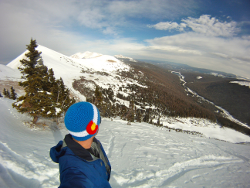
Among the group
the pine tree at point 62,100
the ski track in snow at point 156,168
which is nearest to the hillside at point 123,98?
the pine tree at point 62,100

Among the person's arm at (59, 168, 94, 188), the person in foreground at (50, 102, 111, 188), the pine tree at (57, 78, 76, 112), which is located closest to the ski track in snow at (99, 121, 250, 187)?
the person in foreground at (50, 102, 111, 188)

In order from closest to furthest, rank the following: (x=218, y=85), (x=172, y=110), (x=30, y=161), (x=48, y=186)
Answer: (x=48, y=186) → (x=30, y=161) → (x=172, y=110) → (x=218, y=85)

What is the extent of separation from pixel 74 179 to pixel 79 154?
0.26 meters

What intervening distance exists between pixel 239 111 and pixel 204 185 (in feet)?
477

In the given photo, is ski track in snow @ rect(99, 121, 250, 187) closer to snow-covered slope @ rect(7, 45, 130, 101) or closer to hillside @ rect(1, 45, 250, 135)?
hillside @ rect(1, 45, 250, 135)

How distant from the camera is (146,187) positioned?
3.78 meters

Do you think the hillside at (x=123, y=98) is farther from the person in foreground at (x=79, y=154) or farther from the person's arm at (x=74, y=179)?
the person's arm at (x=74, y=179)

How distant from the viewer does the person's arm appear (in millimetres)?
1056

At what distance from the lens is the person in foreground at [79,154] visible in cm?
119

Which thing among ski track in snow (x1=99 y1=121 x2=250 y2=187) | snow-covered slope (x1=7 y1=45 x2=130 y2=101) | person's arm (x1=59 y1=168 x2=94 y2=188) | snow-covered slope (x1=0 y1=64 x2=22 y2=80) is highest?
snow-covered slope (x1=7 y1=45 x2=130 y2=101)

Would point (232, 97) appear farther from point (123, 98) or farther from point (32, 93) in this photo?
point (32, 93)

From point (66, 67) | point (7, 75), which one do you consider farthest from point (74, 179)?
point (66, 67)

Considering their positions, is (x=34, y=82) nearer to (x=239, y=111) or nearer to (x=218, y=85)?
(x=239, y=111)

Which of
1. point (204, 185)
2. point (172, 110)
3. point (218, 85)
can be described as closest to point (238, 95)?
point (218, 85)
